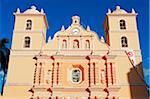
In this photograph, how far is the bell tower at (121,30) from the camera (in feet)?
87.6

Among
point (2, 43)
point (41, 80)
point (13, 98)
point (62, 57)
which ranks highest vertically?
point (2, 43)

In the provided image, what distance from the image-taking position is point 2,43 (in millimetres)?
30797

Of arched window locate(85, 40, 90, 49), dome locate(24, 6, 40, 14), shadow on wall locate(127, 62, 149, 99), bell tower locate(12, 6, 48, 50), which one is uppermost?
dome locate(24, 6, 40, 14)

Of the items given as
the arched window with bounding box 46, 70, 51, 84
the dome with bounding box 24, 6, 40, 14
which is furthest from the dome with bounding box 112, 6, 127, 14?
the arched window with bounding box 46, 70, 51, 84

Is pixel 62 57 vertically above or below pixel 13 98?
above

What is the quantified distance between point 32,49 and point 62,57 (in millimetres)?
2969

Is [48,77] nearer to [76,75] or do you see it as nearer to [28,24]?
[76,75]

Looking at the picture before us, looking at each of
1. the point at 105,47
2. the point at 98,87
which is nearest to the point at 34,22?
the point at 105,47

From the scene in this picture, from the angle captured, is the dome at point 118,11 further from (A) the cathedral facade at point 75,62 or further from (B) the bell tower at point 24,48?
(B) the bell tower at point 24,48

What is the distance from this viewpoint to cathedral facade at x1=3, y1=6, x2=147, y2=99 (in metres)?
24.1

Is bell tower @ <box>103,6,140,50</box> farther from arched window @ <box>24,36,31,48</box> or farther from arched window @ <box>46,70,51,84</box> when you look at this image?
arched window @ <box>24,36,31,48</box>

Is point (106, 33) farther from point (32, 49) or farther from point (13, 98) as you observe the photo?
point (13, 98)

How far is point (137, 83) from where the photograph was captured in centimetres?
2480

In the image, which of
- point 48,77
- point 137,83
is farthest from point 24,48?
point 137,83
